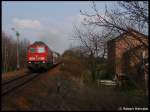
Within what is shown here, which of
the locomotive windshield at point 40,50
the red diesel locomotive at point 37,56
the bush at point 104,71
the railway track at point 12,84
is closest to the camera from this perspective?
the railway track at point 12,84

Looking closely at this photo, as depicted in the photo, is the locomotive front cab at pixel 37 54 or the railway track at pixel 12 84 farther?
the locomotive front cab at pixel 37 54

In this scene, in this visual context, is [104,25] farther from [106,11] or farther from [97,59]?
[97,59]

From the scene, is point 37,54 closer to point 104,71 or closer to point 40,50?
point 40,50

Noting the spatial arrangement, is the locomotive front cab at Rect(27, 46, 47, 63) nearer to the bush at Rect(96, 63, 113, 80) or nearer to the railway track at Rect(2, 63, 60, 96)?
the bush at Rect(96, 63, 113, 80)

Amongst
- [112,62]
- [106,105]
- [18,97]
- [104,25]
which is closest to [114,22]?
[104,25]

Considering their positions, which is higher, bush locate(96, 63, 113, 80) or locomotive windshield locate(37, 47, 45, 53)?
locomotive windshield locate(37, 47, 45, 53)

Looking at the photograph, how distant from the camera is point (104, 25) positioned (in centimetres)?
1791

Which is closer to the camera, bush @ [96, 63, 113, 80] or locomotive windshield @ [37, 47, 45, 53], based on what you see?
locomotive windshield @ [37, 47, 45, 53]

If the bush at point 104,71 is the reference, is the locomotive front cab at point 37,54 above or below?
above

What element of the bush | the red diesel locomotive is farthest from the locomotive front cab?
the bush

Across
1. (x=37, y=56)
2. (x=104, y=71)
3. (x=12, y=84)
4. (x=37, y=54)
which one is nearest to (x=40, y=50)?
(x=37, y=54)

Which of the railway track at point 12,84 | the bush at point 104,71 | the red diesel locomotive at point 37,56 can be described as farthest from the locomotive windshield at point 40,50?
the railway track at point 12,84

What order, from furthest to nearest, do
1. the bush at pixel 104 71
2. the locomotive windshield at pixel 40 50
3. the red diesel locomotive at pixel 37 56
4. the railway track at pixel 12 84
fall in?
the bush at pixel 104 71 < the locomotive windshield at pixel 40 50 < the red diesel locomotive at pixel 37 56 < the railway track at pixel 12 84

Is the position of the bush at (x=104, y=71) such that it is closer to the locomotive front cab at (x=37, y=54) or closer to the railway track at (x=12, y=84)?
the locomotive front cab at (x=37, y=54)
